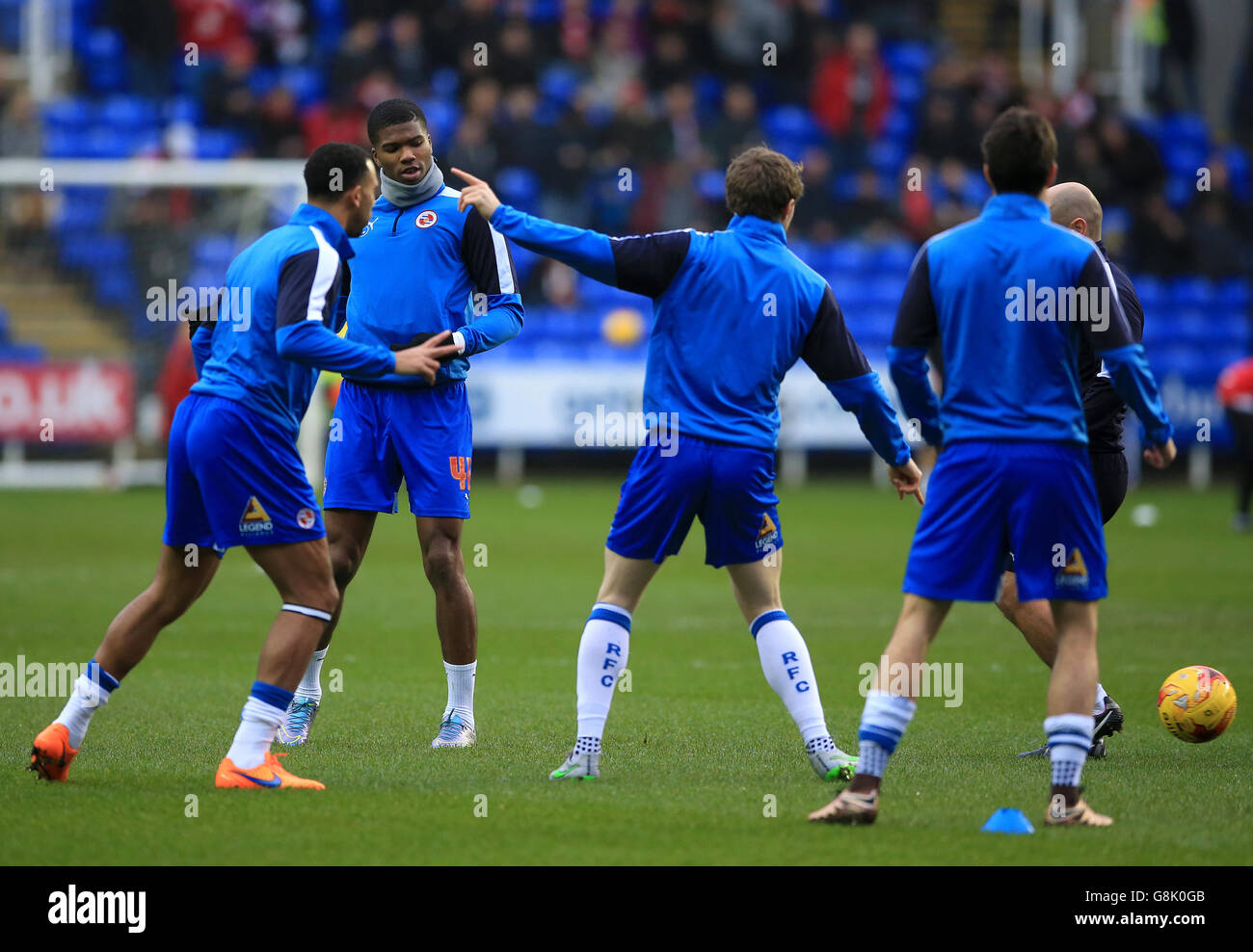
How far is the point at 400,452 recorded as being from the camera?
23.7 ft

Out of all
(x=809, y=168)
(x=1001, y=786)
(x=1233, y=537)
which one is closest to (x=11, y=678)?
(x=1001, y=786)

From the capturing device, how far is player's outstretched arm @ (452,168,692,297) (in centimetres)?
604

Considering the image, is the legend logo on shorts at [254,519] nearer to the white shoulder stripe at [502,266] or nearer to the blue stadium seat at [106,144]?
the white shoulder stripe at [502,266]

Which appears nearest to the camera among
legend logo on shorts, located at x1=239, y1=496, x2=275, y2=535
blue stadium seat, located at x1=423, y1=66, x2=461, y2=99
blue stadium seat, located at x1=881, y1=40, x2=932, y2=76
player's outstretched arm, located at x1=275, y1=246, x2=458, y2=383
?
player's outstretched arm, located at x1=275, y1=246, x2=458, y2=383

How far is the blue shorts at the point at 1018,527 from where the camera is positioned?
18.0 feet

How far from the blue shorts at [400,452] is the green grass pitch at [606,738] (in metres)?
1.01

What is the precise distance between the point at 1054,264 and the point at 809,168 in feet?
65.6

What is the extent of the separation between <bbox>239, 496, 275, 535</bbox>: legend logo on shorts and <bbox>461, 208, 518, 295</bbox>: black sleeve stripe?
5.55 feet

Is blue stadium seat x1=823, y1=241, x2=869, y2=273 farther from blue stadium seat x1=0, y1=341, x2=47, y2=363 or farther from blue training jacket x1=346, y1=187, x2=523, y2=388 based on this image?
blue training jacket x1=346, y1=187, x2=523, y2=388

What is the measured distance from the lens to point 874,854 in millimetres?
5145

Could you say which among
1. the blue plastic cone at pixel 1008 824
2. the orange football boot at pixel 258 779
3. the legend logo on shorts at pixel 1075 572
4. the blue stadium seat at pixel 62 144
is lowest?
the blue plastic cone at pixel 1008 824

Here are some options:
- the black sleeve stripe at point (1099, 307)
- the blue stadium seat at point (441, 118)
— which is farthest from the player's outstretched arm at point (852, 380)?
the blue stadium seat at point (441, 118)

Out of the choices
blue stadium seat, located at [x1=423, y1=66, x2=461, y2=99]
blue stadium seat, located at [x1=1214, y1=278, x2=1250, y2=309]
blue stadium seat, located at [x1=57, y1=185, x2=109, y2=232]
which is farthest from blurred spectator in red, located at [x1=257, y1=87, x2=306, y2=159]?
blue stadium seat, located at [x1=1214, y1=278, x2=1250, y2=309]

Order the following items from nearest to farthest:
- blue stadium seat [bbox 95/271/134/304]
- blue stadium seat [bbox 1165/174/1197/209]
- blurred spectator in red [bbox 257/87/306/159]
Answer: blue stadium seat [bbox 95/271/134/304] < blurred spectator in red [bbox 257/87/306/159] < blue stadium seat [bbox 1165/174/1197/209]
